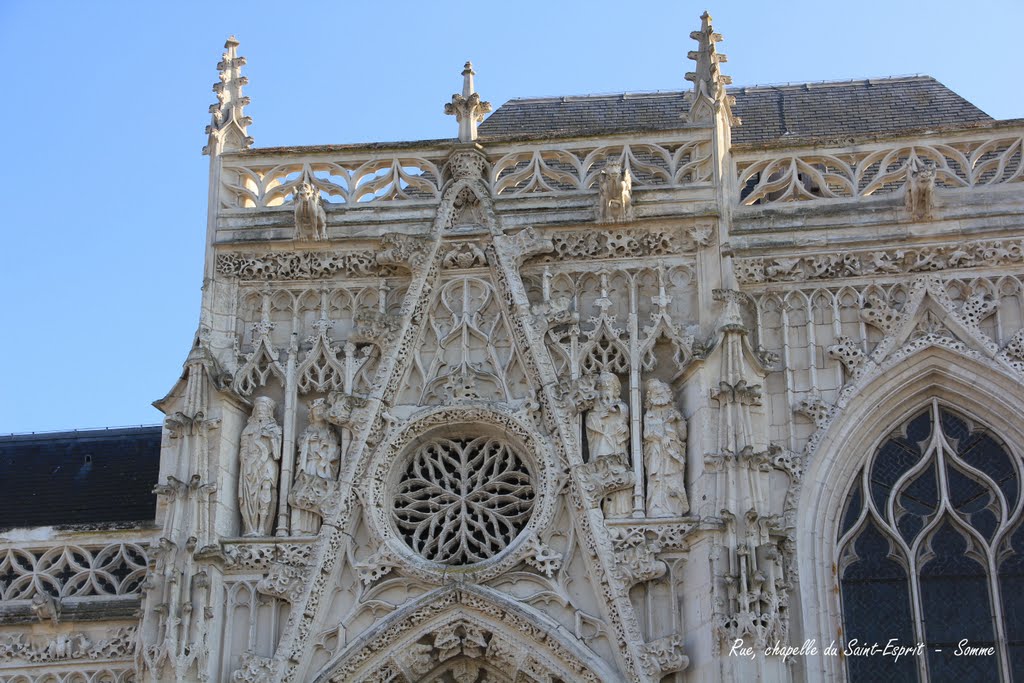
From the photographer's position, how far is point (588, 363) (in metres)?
15.6

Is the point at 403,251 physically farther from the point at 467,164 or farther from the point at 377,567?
the point at 377,567

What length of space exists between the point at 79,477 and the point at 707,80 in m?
7.60

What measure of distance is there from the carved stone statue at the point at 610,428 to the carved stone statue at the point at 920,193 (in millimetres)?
3138

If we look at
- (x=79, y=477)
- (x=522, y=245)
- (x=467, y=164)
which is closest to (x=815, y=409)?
(x=522, y=245)

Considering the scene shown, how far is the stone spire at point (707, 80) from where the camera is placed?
1670 cm

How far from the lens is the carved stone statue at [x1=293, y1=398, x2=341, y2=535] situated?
1518cm

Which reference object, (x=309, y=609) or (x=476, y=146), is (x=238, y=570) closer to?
(x=309, y=609)

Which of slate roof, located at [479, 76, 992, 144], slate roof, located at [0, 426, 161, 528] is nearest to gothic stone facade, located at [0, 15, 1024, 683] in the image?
slate roof, located at [0, 426, 161, 528]

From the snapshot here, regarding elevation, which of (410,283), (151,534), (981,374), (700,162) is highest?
(700,162)

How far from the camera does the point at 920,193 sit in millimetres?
15805

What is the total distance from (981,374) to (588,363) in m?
3.39

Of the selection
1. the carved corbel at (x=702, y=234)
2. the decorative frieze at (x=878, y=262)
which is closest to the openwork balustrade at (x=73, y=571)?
the carved corbel at (x=702, y=234)

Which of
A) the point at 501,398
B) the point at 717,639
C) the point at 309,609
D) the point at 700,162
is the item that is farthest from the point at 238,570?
the point at 700,162

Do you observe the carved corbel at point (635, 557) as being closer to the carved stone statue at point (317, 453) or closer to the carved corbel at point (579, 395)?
the carved corbel at point (579, 395)
